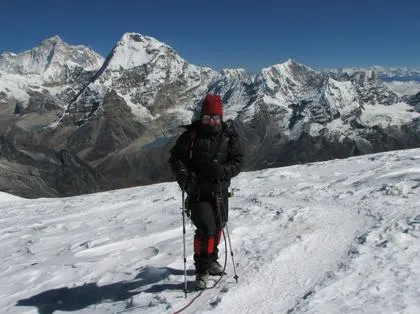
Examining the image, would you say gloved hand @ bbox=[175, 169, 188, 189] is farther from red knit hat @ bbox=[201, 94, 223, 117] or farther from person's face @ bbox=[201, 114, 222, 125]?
red knit hat @ bbox=[201, 94, 223, 117]

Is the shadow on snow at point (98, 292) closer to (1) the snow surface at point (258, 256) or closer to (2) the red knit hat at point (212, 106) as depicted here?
(1) the snow surface at point (258, 256)

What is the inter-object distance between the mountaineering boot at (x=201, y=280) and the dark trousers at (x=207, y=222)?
99mm

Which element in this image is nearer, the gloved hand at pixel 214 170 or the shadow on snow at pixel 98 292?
the gloved hand at pixel 214 170

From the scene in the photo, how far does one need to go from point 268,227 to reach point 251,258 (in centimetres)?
278

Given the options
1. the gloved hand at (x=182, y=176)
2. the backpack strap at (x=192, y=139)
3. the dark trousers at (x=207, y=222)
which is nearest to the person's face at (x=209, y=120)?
the backpack strap at (x=192, y=139)

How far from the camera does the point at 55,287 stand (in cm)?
1112

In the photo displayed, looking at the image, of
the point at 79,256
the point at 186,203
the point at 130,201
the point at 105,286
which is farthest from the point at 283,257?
the point at 130,201

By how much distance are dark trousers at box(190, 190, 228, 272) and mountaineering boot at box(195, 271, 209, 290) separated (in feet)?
0.32

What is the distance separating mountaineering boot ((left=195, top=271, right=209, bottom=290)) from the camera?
9.41 m

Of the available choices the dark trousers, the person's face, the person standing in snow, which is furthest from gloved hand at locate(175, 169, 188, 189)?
the person's face

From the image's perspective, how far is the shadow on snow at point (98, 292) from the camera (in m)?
9.95

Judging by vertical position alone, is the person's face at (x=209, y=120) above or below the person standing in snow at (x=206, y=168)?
above

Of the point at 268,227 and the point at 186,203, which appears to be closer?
the point at 186,203

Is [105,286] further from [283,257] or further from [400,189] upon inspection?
[400,189]
